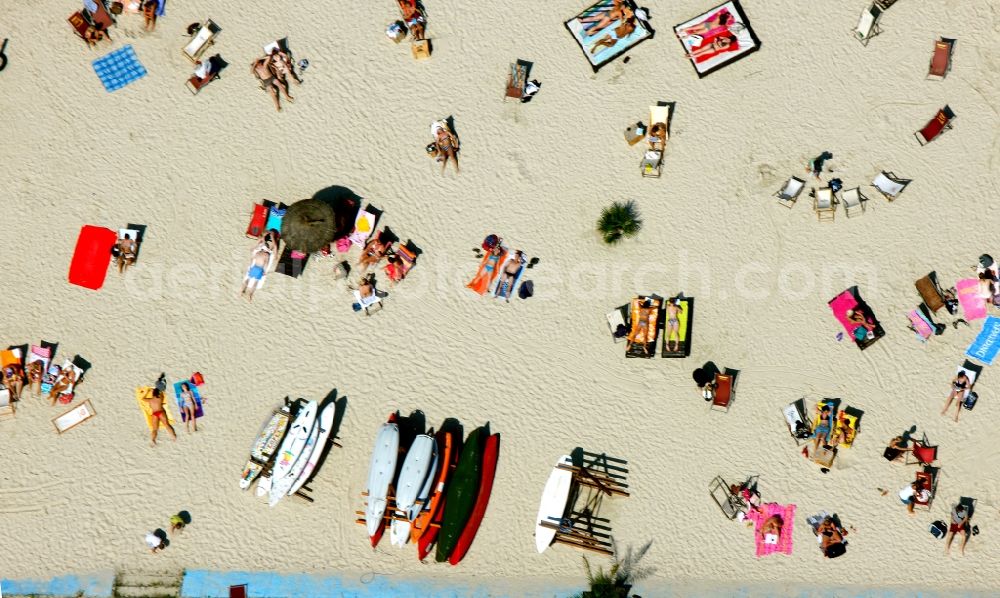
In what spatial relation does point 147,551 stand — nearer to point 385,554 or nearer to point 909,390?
point 385,554

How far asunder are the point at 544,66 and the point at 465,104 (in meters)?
2.05

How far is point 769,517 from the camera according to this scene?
1706 cm

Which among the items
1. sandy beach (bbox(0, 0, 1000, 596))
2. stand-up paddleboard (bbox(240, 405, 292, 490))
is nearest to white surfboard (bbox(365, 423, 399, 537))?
sandy beach (bbox(0, 0, 1000, 596))

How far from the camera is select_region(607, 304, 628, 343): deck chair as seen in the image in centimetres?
1720

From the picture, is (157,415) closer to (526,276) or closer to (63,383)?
(63,383)

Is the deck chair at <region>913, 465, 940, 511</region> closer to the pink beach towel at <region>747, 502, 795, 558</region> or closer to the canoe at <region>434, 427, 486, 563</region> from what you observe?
the pink beach towel at <region>747, 502, 795, 558</region>

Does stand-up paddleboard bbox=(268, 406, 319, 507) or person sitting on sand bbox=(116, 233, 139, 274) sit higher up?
person sitting on sand bbox=(116, 233, 139, 274)

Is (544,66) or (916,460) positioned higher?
(544,66)

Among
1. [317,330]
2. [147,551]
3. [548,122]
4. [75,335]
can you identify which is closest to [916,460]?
[548,122]

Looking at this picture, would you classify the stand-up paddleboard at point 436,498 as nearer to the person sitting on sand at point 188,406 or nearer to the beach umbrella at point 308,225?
the beach umbrella at point 308,225

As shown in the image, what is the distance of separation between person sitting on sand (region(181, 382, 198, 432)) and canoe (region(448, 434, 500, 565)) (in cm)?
649

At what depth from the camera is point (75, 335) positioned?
695 inches

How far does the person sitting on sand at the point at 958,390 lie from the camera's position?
56.0 feet

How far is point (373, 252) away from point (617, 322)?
5706mm
